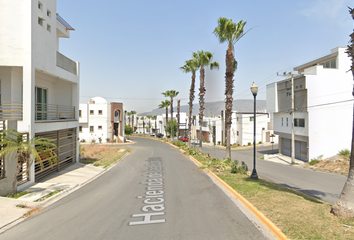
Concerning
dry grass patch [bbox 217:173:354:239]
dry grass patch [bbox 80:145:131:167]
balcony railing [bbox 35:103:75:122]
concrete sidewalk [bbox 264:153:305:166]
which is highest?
balcony railing [bbox 35:103:75:122]

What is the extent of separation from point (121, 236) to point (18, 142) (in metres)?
6.99

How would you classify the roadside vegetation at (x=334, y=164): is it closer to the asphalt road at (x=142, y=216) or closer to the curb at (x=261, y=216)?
the curb at (x=261, y=216)

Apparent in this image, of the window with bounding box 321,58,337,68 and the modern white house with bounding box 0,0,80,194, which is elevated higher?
the window with bounding box 321,58,337,68

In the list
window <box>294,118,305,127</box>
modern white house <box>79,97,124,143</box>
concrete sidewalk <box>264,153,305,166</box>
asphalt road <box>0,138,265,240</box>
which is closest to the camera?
asphalt road <box>0,138,265,240</box>

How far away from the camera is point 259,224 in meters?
6.96

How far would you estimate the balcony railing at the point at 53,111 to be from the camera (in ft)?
56.8

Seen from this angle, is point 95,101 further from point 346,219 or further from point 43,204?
point 346,219

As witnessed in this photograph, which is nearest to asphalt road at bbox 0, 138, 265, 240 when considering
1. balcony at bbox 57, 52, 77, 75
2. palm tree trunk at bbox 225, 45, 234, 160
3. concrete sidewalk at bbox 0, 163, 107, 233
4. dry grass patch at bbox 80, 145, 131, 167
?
concrete sidewalk at bbox 0, 163, 107, 233

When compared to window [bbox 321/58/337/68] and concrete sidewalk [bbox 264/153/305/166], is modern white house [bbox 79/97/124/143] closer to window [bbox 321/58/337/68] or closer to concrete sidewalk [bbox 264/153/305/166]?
concrete sidewalk [bbox 264/153/305/166]

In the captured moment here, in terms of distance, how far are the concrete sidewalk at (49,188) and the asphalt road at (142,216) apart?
0.51 m

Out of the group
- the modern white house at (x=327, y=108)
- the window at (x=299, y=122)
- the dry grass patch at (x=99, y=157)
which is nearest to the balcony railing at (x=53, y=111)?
the dry grass patch at (x=99, y=157)

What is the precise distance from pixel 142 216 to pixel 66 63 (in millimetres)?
14651

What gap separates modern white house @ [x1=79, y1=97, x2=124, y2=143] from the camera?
166 ft

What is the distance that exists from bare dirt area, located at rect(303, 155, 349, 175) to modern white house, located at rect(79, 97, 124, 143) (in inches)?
1440
